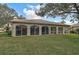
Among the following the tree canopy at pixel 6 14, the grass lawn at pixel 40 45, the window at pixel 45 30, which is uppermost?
the tree canopy at pixel 6 14

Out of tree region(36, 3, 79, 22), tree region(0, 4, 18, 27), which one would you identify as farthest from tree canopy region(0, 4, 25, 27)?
tree region(36, 3, 79, 22)

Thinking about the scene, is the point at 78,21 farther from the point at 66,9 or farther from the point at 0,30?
the point at 0,30

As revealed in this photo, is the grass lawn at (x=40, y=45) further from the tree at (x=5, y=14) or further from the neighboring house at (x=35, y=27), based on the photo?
the tree at (x=5, y=14)

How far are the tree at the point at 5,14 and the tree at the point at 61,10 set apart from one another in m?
0.34

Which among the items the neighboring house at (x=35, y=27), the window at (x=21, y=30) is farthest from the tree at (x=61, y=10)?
the window at (x=21, y=30)

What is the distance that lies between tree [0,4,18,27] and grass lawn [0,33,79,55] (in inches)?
7.6

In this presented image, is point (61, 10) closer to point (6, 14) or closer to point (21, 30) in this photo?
point (21, 30)

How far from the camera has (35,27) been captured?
22.1 ft

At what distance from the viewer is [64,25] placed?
6.73m

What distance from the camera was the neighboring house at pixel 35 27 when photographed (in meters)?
6.70

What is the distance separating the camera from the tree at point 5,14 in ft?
22.0

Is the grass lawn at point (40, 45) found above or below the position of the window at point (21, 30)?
below

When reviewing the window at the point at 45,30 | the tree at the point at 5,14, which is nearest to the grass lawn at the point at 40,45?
the window at the point at 45,30

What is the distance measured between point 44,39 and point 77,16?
553 mm
